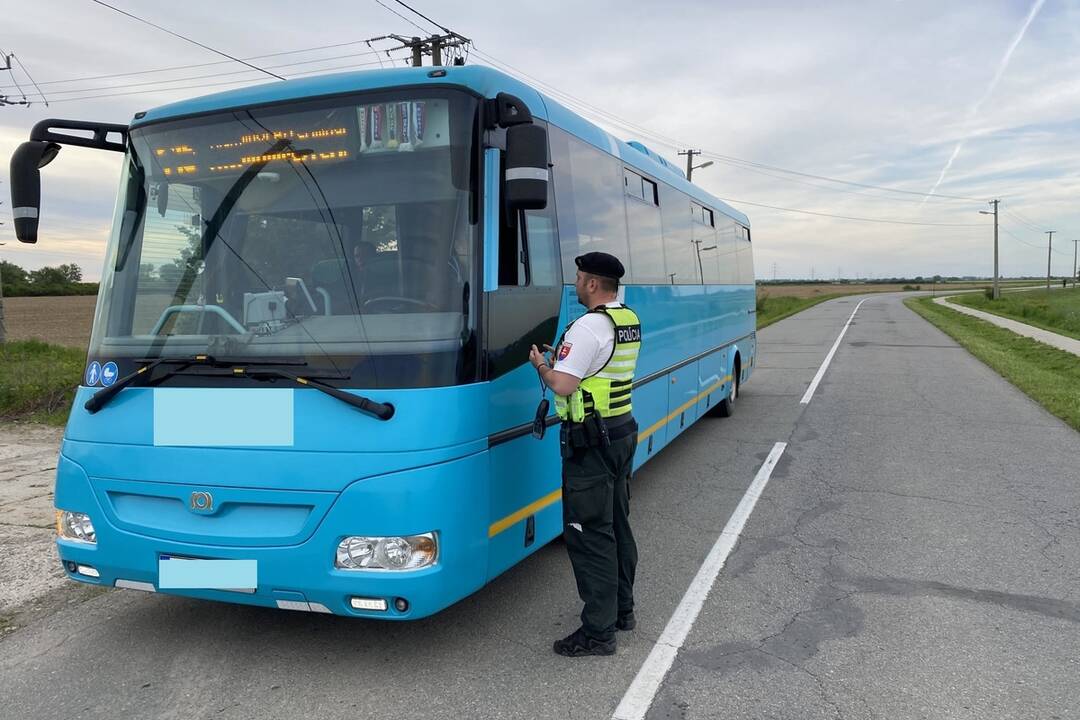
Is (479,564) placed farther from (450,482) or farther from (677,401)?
(677,401)

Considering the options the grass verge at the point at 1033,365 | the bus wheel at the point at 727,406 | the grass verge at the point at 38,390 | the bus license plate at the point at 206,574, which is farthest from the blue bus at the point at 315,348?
the grass verge at the point at 1033,365

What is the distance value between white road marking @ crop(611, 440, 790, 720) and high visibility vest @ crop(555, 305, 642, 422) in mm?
1164

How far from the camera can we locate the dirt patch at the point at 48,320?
22003 millimetres

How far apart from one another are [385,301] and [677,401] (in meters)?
4.34

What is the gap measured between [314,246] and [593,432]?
156cm

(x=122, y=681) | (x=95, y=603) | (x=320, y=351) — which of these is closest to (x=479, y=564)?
(x=320, y=351)

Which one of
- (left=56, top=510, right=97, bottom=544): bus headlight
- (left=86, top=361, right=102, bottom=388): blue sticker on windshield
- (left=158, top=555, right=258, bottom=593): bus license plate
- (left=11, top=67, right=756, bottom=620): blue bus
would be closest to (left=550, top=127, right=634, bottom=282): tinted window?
(left=11, top=67, right=756, bottom=620): blue bus

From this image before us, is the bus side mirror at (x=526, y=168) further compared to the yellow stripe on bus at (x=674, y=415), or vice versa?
the yellow stripe on bus at (x=674, y=415)

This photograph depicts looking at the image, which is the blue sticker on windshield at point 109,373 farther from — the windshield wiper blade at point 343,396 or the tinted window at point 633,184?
the tinted window at point 633,184

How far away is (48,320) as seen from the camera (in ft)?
102

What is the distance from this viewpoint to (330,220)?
3.49 m

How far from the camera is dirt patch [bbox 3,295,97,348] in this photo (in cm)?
2200

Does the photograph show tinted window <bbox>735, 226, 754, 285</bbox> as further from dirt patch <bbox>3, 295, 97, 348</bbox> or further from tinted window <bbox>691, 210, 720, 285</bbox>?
dirt patch <bbox>3, 295, 97, 348</bbox>

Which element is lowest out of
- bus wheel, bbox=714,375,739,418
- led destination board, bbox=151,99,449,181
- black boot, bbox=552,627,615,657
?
black boot, bbox=552,627,615,657
